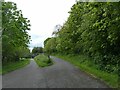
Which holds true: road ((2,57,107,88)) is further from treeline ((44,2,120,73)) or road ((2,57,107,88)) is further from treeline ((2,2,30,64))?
treeline ((2,2,30,64))

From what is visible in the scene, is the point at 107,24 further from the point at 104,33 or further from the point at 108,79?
the point at 104,33

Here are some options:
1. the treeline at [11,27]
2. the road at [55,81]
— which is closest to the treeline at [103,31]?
the road at [55,81]

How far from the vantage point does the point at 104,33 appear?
763 inches

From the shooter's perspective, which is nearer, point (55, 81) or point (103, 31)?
point (55, 81)

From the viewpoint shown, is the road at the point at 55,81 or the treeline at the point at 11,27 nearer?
the road at the point at 55,81

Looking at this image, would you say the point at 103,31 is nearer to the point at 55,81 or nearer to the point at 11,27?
the point at 55,81

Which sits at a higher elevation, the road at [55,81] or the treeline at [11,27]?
the treeline at [11,27]

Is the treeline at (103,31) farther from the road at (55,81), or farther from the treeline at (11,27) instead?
the treeline at (11,27)

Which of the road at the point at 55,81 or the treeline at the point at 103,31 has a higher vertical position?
the treeline at the point at 103,31

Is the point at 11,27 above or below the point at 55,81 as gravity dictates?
above

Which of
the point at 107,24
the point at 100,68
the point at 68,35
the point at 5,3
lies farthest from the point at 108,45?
the point at 68,35

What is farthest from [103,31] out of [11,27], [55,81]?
[11,27]

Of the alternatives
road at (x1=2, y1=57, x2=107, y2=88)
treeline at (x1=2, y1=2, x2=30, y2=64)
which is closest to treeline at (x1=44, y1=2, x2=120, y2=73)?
road at (x1=2, y1=57, x2=107, y2=88)

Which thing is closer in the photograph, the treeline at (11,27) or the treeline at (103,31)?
the treeline at (103,31)
